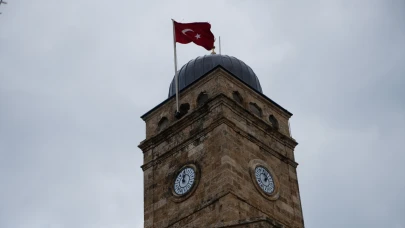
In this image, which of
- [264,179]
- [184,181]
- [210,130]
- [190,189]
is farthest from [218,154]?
[264,179]

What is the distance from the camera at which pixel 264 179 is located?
37844 millimetres

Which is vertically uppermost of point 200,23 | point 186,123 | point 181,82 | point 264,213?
point 200,23

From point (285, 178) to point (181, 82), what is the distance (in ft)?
24.8

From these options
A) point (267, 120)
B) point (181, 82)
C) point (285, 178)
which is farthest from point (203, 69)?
point (285, 178)

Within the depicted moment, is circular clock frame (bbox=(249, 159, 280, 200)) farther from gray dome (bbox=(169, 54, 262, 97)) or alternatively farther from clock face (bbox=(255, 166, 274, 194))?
gray dome (bbox=(169, 54, 262, 97))

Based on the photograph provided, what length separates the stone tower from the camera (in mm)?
35938

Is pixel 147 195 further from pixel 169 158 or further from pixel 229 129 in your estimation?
pixel 229 129

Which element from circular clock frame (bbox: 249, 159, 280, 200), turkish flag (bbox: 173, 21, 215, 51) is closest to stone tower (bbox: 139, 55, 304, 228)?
circular clock frame (bbox: 249, 159, 280, 200)

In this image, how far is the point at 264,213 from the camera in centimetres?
3634

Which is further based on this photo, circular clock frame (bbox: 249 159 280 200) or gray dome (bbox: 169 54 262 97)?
gray dome (bbox: 169 54 262 97)

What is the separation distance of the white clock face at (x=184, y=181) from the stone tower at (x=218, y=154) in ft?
0.16

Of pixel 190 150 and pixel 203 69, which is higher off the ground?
pixel 203 69

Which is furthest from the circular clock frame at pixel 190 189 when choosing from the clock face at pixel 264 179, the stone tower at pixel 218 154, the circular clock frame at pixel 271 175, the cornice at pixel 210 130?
the clock face at pixel 264 179

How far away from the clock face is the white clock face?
10.2 ft
